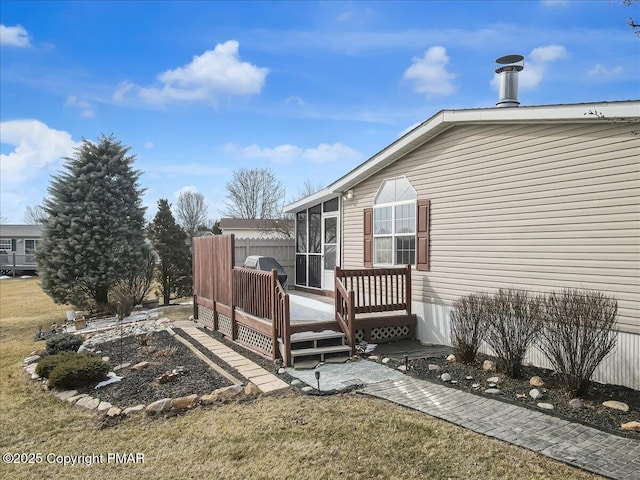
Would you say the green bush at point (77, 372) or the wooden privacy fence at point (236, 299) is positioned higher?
the wooden privacy fence at point (236, 299)

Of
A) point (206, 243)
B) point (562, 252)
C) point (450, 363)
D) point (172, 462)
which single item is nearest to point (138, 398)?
point (172, 462)

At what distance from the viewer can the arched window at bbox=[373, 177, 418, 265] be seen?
8.01 metres

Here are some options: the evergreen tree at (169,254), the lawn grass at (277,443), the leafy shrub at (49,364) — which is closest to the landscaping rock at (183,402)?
the lawn grass at (277,443)

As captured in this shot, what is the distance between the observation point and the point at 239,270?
805 centimetres

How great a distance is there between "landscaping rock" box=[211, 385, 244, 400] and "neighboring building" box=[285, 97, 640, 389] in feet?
12.7

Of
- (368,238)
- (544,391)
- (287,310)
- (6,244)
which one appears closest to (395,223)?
(368,238)

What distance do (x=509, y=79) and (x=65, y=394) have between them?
8.76 m

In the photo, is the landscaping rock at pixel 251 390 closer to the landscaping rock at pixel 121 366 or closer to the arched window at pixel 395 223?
the landscaping rock at pixel 121 366

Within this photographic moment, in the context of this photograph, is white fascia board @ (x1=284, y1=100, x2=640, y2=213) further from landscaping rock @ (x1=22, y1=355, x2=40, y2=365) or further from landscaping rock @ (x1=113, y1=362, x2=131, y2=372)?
landscaping rock @ (x1=22, y1=355, x2=40, y2=365)

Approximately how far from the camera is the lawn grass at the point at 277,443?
3.22 m

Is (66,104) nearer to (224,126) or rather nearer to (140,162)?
(140,162)

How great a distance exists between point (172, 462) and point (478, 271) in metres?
5.21

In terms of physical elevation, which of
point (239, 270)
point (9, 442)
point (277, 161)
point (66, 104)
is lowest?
point (9, 442)

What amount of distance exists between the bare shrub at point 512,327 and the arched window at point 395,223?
251 centimetres
